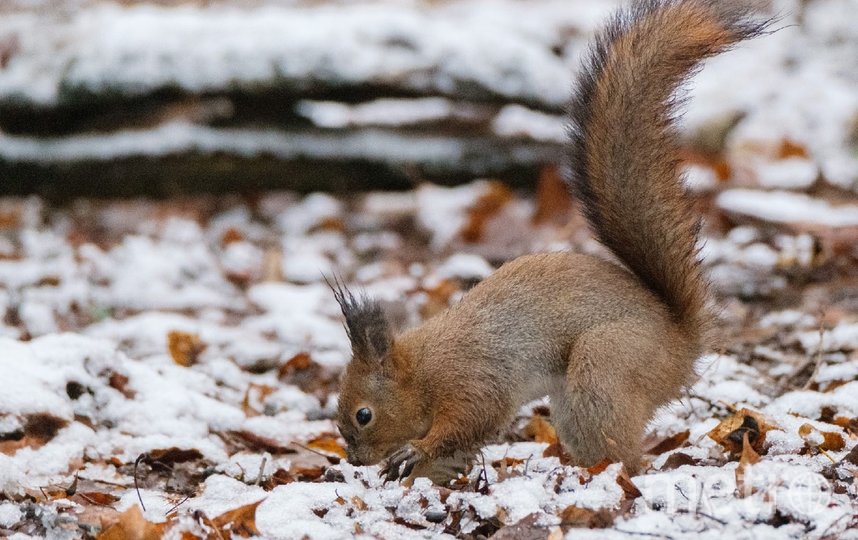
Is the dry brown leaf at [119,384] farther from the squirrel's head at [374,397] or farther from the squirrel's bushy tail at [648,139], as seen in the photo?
the squirrel's bushy tail at [648,139]

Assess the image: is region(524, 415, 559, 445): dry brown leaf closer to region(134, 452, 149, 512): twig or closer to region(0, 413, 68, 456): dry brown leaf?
region(134, 452, 149, 512): twig

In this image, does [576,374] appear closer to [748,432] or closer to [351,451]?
[748,432]

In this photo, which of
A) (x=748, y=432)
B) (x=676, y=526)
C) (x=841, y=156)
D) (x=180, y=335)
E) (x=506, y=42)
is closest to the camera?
(x=676, y=526)

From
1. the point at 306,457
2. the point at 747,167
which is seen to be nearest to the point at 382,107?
the point at 747,167

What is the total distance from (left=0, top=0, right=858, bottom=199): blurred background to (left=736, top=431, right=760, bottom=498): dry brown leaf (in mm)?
3038

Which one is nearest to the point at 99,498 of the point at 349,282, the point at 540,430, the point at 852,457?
the point at 540,430

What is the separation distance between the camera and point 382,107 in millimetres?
7039

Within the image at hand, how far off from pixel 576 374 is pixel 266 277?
2.59m

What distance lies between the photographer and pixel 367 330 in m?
2.71

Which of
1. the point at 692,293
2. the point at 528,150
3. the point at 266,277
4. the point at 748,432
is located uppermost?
the point at 692,293

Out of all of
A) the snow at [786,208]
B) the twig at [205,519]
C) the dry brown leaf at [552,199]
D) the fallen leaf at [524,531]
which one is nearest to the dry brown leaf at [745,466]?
the fallen leaf at [524,531]

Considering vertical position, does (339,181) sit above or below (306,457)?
below

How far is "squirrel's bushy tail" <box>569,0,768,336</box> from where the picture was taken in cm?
256

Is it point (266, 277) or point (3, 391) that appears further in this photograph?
point (266, 277)
